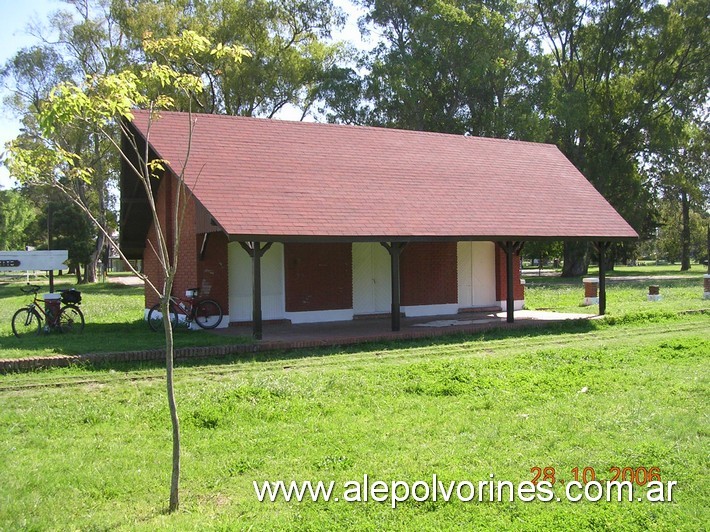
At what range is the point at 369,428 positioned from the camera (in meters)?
7.32

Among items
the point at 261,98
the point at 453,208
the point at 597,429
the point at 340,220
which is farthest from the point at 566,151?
the point at 597,429

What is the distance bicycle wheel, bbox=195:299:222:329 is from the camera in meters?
16.1

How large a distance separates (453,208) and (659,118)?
33.6 meters

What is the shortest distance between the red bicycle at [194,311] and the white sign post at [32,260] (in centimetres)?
264

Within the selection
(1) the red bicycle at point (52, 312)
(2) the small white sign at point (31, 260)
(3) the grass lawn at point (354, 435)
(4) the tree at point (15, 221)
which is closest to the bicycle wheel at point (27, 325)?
(1) the red bicycle at point (52, 312)

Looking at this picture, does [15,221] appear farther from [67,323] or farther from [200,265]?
[200,265]

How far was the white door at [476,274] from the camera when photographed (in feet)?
66.5

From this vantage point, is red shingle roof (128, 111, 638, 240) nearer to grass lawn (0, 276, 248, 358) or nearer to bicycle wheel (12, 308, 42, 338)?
grass lawn (0, 276, 248, 358)

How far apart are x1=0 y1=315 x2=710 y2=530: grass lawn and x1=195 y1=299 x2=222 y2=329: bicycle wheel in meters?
4.82

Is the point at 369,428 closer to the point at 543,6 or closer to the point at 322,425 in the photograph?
the point at 322,425


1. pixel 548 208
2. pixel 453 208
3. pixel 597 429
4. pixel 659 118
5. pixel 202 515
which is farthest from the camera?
pixel 659 118

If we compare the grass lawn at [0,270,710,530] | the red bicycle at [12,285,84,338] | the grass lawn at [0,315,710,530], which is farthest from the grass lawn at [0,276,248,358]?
the grass lawn at [0,315,710,530]

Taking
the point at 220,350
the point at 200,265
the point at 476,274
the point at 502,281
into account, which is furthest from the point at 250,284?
the point at 502,281
